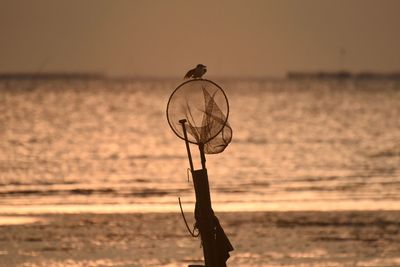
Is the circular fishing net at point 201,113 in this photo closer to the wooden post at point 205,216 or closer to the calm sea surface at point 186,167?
the wooden post at point 205,216

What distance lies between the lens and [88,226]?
2706cm

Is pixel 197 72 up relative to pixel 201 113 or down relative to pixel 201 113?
up

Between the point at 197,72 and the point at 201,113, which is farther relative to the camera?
the point at 201,113

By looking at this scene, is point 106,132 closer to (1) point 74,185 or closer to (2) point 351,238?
(1) point 74,185

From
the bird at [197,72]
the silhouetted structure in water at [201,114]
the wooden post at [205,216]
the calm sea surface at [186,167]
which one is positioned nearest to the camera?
the wooden post at [205,216]

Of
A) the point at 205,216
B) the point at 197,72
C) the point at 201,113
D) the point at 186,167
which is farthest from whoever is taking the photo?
the point at 186,167

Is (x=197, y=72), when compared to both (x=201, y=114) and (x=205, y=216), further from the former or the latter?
(x=205, y=216)

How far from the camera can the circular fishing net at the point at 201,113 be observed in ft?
49.8

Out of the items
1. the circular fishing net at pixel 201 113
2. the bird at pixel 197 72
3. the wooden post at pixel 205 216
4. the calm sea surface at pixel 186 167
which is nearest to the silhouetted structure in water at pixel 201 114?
the circular fishing net at pixel 201 113

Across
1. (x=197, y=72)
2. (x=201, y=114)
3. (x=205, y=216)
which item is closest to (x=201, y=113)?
(x=201, y=114)

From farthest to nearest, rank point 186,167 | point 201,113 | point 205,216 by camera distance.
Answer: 1. point 186,167
2. point 201,113
3. point 205,216

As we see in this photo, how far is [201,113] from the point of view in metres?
15.3

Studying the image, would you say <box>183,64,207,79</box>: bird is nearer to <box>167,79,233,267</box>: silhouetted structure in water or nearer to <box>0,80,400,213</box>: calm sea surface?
<box>167,79,233,267</box>: silhouetted structure in water

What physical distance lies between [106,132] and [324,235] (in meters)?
57.9
